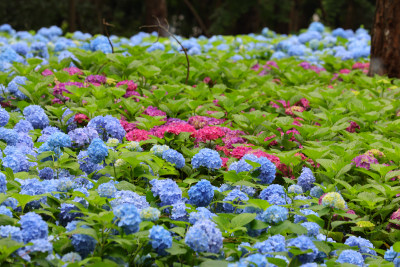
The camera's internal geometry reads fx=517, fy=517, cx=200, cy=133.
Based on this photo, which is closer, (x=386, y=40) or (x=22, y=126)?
(x=22, y=126)

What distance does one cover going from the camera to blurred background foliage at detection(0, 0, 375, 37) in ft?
43.4

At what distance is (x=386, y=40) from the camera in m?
5.52

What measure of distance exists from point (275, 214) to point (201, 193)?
0.39 meters

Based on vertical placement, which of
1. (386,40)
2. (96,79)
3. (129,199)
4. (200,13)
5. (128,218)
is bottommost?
(200,13)

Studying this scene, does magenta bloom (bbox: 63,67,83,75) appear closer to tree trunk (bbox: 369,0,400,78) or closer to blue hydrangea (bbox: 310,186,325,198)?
blue hydrangea (bbox: 310,186,325,198)

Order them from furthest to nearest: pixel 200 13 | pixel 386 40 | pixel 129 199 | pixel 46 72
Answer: pixel 200 13 < pixel 386 40 < pixel 46 72 < pixel 129 199

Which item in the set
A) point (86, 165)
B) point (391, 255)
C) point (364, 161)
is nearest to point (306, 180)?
point (364, 161)

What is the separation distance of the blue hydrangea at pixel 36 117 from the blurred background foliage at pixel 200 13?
8.36 metres

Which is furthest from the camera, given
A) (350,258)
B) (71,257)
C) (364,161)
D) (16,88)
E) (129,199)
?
(16,88)

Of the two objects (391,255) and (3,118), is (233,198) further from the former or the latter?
(3,118)

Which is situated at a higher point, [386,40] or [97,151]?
[386,40]

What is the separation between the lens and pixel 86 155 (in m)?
2.75

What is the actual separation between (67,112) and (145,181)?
3.61ft

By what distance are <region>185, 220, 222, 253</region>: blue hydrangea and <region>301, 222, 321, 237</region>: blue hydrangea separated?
0.45 metres
